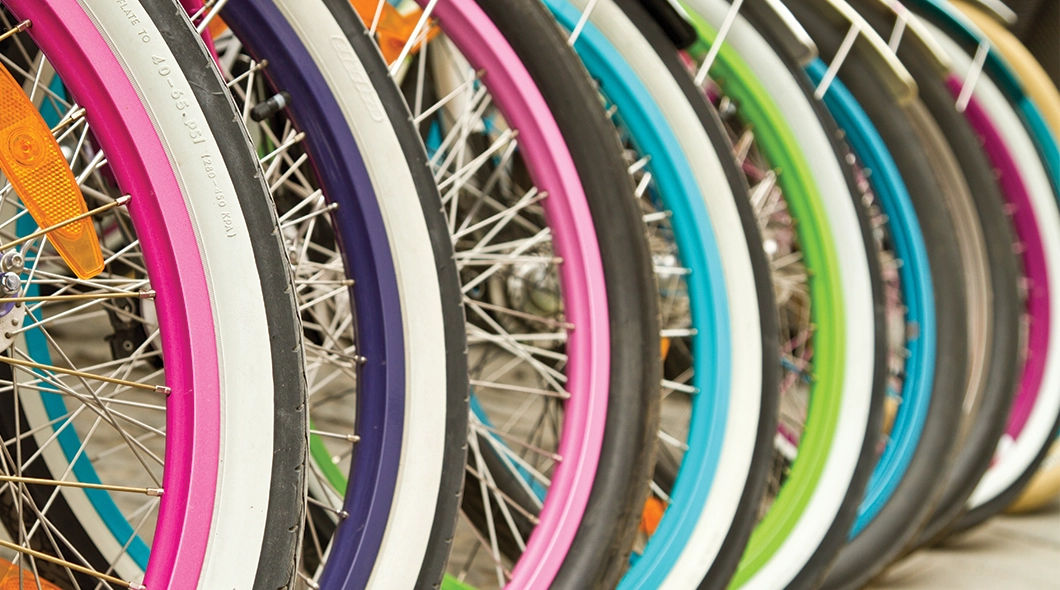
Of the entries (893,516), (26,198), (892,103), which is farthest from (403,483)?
(892,103)

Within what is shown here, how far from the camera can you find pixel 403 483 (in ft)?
2.13

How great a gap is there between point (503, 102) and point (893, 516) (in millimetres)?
729

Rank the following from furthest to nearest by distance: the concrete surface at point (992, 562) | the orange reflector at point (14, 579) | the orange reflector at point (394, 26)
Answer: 1. the concrete surface at point (992, 562)
2. the orange reflector at point (394, 26)
3. the orange reflector at point (14, 579)

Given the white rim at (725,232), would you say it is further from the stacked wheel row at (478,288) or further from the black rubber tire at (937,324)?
the black rubber tire at (937,324)

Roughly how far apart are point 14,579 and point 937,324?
3.57ft

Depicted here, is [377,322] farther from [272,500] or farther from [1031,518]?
[1031,518]

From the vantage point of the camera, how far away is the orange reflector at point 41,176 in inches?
19.2

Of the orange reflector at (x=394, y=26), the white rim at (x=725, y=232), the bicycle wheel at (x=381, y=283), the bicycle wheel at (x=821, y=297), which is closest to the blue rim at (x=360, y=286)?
the bicycle wheel at (x=381, y=283)

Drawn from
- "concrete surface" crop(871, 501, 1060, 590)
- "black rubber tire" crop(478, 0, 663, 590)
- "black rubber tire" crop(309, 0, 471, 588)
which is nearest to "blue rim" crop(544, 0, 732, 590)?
"black rubber tire" crop(478, 0, 663, 590)

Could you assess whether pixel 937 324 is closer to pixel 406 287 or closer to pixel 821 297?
pixel 821 297

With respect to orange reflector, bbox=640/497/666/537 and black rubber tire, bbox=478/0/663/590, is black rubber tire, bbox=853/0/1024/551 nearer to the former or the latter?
orange reflector, bbox=640/497/666/537

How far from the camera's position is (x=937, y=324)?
4.04 ft

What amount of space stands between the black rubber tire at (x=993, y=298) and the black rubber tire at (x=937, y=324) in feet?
0.41

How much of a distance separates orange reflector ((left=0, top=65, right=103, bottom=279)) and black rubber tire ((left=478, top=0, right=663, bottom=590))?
400 millimetres
